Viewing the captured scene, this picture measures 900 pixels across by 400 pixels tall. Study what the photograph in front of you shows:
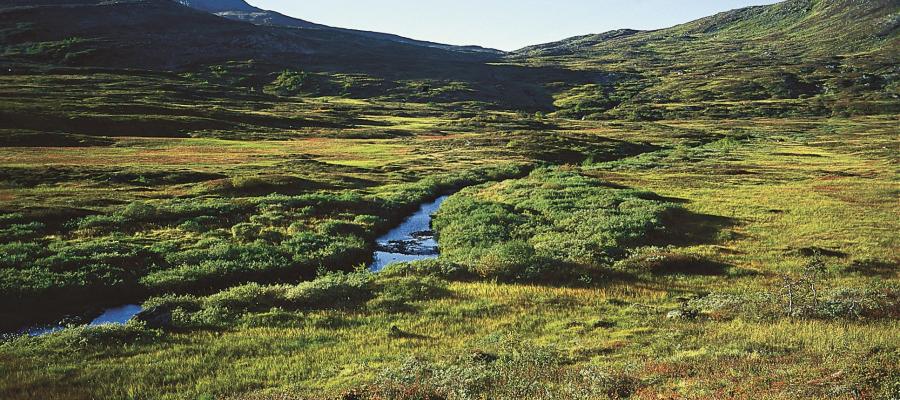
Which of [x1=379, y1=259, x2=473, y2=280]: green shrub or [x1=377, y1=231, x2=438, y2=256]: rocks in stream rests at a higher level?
[x1=379, y1=259, x2=473, y2=280]: green shrub

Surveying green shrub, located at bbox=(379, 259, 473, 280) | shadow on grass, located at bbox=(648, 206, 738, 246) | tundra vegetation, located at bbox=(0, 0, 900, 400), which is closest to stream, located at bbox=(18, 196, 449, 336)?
tundra vegetation, located at bbox=(0, 0, 900, 400)

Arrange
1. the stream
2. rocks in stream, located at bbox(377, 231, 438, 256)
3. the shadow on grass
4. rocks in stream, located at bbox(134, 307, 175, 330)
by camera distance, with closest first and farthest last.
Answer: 1. rocks in stream, located at bbox(134, 307, 175, 330)
2. the stream
3. the shadow on grass
4. rocks in stream, located at bbox(377, 231, 438, 256)

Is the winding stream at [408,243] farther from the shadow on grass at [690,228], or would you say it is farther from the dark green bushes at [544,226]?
the shadow on grass at [690,228]

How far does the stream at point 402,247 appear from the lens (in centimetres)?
2795

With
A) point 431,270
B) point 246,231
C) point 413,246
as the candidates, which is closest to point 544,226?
point 413,246

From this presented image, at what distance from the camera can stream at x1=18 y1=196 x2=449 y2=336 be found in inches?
1101

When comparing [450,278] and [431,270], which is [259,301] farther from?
[450,278]

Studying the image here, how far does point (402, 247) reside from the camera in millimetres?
42594

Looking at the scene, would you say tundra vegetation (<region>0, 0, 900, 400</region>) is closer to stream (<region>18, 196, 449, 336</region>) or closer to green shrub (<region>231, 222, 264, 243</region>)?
green shrub (<region>231, 222, 264, 243</region>)

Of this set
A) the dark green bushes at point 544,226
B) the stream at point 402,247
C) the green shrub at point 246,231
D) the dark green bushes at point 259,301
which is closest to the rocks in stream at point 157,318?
the dark green bushes at point 259,301

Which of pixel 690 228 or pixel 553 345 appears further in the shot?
pixel 690 228

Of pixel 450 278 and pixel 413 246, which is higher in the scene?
pixel 450 278

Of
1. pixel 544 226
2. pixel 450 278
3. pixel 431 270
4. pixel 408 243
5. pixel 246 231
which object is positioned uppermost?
pixel 544 226

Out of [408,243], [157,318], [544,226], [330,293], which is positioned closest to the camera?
[157,318]
